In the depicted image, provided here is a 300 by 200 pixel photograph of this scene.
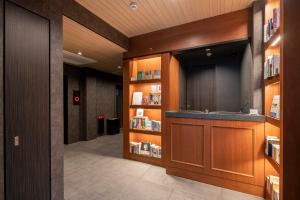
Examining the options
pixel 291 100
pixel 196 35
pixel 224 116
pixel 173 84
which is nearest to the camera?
pixel 291 100

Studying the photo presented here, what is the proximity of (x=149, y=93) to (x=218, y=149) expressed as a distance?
6.64ft

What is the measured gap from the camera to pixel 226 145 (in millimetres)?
2459

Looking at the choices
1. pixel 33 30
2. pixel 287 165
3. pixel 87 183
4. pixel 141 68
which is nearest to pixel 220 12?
pixel 141 68

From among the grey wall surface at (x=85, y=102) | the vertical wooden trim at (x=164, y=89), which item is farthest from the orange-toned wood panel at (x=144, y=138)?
the grey wall surface at (x=85, y=102)

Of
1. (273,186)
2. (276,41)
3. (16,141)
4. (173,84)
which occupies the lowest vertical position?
(273,186)

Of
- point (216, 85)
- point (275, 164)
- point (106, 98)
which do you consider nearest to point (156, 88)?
point (216, 85)

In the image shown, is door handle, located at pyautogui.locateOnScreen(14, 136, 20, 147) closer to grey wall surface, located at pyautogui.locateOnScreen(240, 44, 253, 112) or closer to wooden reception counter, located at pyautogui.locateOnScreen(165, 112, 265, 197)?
wooden reception counter, located at pyautogui.locateOnScreen(165, 112, 265, 197)

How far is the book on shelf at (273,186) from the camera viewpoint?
1774 millimetres

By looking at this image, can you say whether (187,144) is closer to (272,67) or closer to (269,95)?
(269,95)

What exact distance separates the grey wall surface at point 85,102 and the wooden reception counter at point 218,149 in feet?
13.1

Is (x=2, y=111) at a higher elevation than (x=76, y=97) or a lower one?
lower

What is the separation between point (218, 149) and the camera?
2.52m

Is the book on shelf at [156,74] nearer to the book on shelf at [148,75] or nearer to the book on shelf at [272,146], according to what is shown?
the book on shelf at [148,75]

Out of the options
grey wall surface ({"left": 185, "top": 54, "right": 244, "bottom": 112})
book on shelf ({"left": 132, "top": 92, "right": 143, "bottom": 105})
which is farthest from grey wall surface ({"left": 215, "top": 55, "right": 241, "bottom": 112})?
book on shelf ({"left": 132, "top": 92, "right": 143, "bottom": 105})
